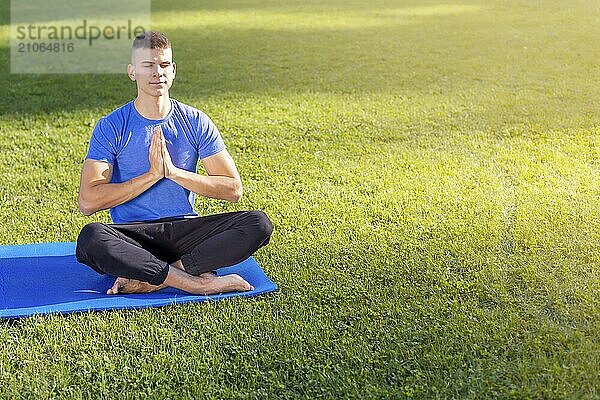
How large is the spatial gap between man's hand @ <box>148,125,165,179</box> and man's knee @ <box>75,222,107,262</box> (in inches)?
11.5

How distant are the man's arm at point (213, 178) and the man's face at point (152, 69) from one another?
22 centimetres

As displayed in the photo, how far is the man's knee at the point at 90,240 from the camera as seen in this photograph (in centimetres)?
334

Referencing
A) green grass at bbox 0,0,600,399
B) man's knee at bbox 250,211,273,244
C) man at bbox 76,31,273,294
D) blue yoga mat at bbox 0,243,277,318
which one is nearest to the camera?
green grass at bbox 0,0,600,399

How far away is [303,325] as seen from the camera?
3.21 m

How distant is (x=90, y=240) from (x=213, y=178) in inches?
21.9

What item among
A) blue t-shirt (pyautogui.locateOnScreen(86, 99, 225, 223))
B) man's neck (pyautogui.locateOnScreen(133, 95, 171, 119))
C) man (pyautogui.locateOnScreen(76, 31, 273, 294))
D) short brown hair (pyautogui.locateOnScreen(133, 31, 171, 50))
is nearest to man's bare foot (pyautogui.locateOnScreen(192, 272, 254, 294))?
man (pyautogui.locateOnScreen(76, 31, 273, 294))

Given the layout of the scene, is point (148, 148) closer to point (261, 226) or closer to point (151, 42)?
point (151, 42)

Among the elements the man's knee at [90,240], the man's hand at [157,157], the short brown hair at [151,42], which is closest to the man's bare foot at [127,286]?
the man's knee at [90,240]

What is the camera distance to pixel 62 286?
11.4ft

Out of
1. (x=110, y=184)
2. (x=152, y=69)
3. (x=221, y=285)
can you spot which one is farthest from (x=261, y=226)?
(x=152, y=69)

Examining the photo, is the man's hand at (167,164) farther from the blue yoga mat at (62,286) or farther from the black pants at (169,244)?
the blue yoga mat at (62,286)

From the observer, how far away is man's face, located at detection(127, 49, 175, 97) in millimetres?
3439

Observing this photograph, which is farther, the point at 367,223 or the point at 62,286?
the point at 367,223

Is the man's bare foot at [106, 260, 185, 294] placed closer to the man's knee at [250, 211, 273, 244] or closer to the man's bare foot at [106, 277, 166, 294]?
the man's bare foot at [106, 277, 166, 294]
